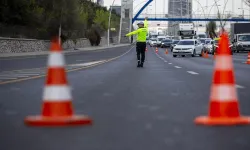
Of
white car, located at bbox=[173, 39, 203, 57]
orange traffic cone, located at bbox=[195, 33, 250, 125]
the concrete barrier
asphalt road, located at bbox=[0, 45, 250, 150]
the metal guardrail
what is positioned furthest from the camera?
the metal guardrail

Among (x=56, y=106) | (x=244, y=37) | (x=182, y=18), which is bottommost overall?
(x=56, y=106)

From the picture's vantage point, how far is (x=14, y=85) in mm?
11375

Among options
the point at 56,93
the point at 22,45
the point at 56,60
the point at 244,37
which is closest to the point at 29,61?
the point at 22,45

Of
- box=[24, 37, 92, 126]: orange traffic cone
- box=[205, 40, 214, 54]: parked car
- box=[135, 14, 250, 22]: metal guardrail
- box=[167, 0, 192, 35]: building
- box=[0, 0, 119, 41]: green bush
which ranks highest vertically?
box=[167, 0, 192, 35]: building

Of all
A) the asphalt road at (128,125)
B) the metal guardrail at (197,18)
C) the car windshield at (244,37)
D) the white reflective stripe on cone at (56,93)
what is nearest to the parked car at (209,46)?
the car windshield at (244,37)

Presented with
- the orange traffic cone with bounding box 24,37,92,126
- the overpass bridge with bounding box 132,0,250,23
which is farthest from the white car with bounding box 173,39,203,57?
the overpass bridge with bounding box 132,0,250,23

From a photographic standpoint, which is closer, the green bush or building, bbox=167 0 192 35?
the green bush

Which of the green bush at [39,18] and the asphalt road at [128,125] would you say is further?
the green bush at [39,18]

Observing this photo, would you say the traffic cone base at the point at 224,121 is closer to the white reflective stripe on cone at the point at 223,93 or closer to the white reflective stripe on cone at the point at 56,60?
the white reflective stripe on cone at the point at 223,93

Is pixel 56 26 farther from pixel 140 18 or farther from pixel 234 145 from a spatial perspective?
pixel 140 18

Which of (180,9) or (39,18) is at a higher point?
(180,9)

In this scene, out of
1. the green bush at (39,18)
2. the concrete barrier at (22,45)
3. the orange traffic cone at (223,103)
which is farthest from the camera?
the green bush at (39,18)

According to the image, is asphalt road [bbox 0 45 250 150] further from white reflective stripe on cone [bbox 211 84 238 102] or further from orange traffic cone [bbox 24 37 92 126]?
white reflective stripe on cone [bbox 211 84 238 102]

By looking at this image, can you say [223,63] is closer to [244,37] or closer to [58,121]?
[58,121]
